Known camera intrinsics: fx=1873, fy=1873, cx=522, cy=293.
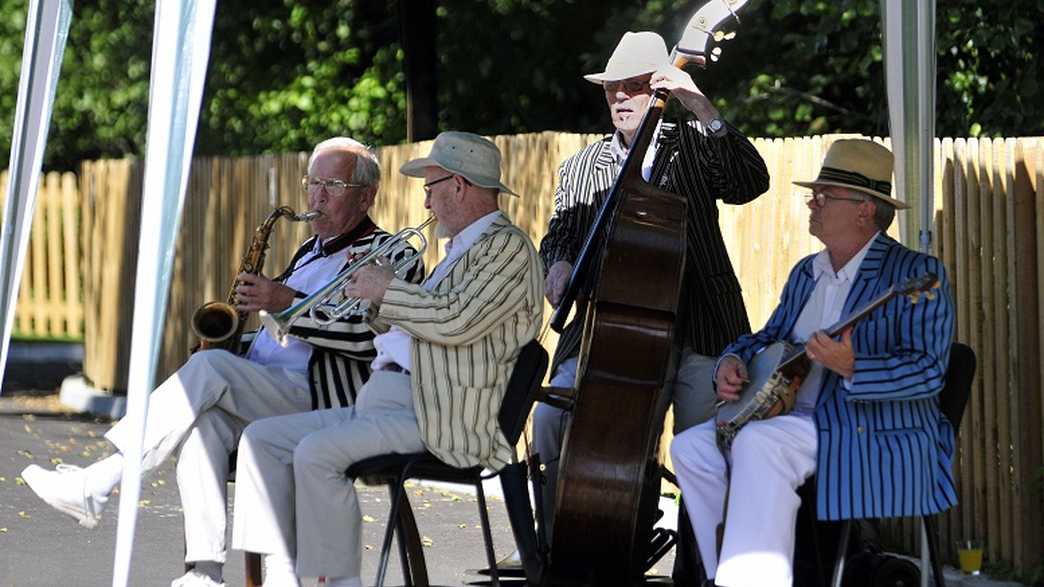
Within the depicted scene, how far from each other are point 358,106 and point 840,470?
11.6m

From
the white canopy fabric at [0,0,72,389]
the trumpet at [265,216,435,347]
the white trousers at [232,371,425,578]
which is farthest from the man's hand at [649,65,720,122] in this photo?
the white canopy fabric at [0,0,72,389]

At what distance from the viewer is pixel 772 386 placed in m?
5.03

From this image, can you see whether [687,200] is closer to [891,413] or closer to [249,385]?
[891,413]

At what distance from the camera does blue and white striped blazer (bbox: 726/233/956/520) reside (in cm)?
482

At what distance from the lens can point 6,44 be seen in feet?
73.4

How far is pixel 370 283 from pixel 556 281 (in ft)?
2.73

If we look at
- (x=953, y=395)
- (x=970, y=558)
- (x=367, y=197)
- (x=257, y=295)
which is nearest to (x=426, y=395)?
(x=257, y=295)

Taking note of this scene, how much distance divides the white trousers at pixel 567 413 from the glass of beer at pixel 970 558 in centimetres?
114

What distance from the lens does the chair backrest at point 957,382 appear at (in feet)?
16.6

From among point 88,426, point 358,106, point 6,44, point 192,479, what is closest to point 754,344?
point 192,479

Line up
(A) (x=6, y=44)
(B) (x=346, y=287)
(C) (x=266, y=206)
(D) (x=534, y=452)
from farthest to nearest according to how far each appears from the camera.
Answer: (A) (x=6, y=44) < (C) (x=266, y=206) < (D) (x=534, y=452) < (B) (x=346, y=287)

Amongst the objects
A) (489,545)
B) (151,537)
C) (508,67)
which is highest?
(508,67)

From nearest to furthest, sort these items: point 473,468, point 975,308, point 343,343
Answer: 1. point 473,468
2. point 343,343
3. point 975,308

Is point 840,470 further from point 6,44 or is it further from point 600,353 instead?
point 6,44
